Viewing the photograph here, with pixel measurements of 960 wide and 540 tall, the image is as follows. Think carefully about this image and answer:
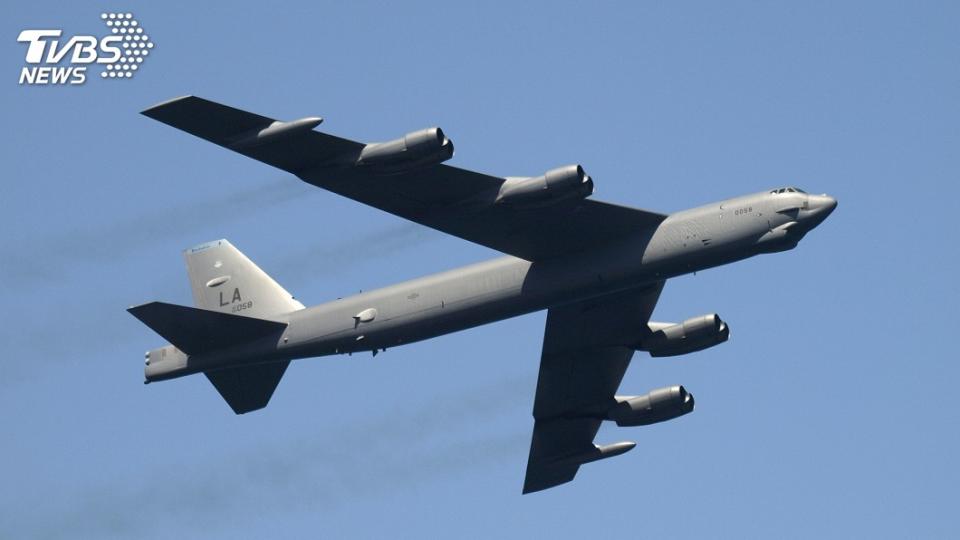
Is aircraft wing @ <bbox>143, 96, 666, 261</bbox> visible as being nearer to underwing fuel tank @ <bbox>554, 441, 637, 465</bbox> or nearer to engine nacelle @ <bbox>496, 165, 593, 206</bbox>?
engine nacelle @ <bbox>496, 165, 593, 206</bbox>

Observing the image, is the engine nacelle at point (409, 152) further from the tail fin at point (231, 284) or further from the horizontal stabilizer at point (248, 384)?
the horizontal stabilizer at point (248, 384)

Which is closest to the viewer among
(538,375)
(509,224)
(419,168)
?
(419,168)

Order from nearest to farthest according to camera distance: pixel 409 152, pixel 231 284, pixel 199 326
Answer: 1. pixel 409 152
2. pixel 199 326
3. pixel 231 284

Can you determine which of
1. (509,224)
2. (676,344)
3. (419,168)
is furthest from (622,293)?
(419,168)

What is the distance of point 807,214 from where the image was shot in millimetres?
53531

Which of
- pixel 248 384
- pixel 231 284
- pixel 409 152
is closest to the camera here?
pixel 409 152

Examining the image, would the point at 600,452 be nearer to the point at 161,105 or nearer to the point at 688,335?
the point at 688,335

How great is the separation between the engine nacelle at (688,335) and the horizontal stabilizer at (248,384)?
1353cm

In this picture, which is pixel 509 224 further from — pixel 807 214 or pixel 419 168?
pixel 807 214

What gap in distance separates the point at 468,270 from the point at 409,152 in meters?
7.30

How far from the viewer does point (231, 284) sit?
61750 millimetres

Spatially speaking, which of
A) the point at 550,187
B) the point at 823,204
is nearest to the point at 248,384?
the point at 550,187

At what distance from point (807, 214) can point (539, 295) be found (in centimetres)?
925

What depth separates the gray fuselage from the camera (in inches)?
2111
